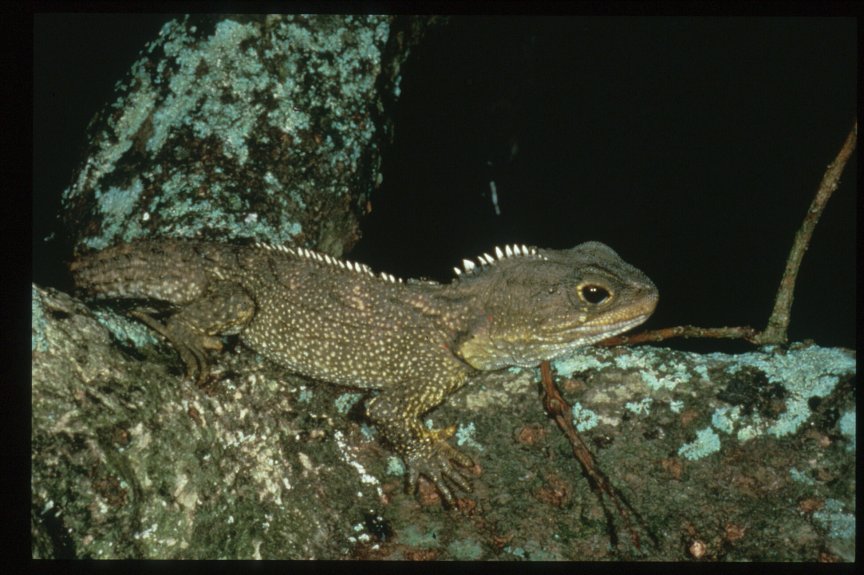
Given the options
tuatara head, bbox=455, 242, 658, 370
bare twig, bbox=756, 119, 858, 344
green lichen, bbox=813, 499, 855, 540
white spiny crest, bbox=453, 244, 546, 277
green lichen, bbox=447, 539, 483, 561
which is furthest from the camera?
white spiny crest, bbox=453, 244, 546, 277

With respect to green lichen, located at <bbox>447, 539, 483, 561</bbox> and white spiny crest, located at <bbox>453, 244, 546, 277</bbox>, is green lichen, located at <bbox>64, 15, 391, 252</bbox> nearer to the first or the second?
white spiny crest, located at <bbox>453, 244, 546, 277</bbox>

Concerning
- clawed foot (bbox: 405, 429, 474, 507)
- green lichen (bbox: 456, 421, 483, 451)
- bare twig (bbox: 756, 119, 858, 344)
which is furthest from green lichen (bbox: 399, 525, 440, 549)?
bare twig (bbox: 756, 119, 858, 344)

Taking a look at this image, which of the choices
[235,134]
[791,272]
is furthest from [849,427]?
[235,134]

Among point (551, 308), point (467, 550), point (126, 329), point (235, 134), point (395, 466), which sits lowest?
point (467, 550)

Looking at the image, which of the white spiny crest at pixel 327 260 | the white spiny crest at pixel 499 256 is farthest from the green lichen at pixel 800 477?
the white spiny crest at pixel 327 260

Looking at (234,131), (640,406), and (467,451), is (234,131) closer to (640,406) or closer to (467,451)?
(467,451)

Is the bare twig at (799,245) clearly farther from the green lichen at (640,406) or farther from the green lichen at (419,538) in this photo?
the green lichen at (419,538)

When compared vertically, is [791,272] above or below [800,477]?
above
